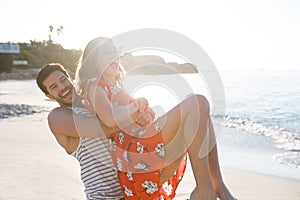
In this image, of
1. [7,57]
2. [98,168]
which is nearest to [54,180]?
[98,168]

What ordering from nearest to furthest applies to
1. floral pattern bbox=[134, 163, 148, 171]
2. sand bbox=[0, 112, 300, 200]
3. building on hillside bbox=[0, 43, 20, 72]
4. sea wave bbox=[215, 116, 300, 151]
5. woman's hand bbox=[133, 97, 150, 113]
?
woman's hand bbox=[133, 97, 150, 113], floral pattern bbox=[134, 163, 148, 171], sand bbox=[0, 112, 300, 200], sea wave bbox=[215, 116, 300, 151], building on hillside bbox=[0, 43, 20, 72]

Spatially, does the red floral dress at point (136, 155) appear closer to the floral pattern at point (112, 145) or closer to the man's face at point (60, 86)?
the floral pattern at point (112, 145)

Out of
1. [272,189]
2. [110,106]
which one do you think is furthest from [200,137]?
[272,189]

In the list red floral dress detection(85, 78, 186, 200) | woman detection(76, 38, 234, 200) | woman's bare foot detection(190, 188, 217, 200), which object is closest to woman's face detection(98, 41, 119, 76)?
woman detection(76, 38, 234, 200)

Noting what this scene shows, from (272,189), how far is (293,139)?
467 cm

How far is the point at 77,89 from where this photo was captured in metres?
2.54

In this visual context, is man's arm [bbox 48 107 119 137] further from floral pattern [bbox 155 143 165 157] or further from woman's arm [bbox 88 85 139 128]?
floral pattern [bbox 155 143 165 157]

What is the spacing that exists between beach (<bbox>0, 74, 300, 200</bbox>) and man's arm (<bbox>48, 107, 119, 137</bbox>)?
5.06 ft

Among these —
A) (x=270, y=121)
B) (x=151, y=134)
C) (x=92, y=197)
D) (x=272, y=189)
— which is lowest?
(x=270, y=121)

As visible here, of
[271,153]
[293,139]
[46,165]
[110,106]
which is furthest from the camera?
[293,139]

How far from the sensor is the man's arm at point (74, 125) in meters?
2.37

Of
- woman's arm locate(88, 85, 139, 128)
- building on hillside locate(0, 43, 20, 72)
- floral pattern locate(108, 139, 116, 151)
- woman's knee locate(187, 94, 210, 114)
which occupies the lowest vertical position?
building on hillside locate(0, 43, 20, 72)

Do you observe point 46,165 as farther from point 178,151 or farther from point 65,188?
point 178,151

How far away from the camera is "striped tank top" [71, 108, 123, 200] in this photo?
249 cm
